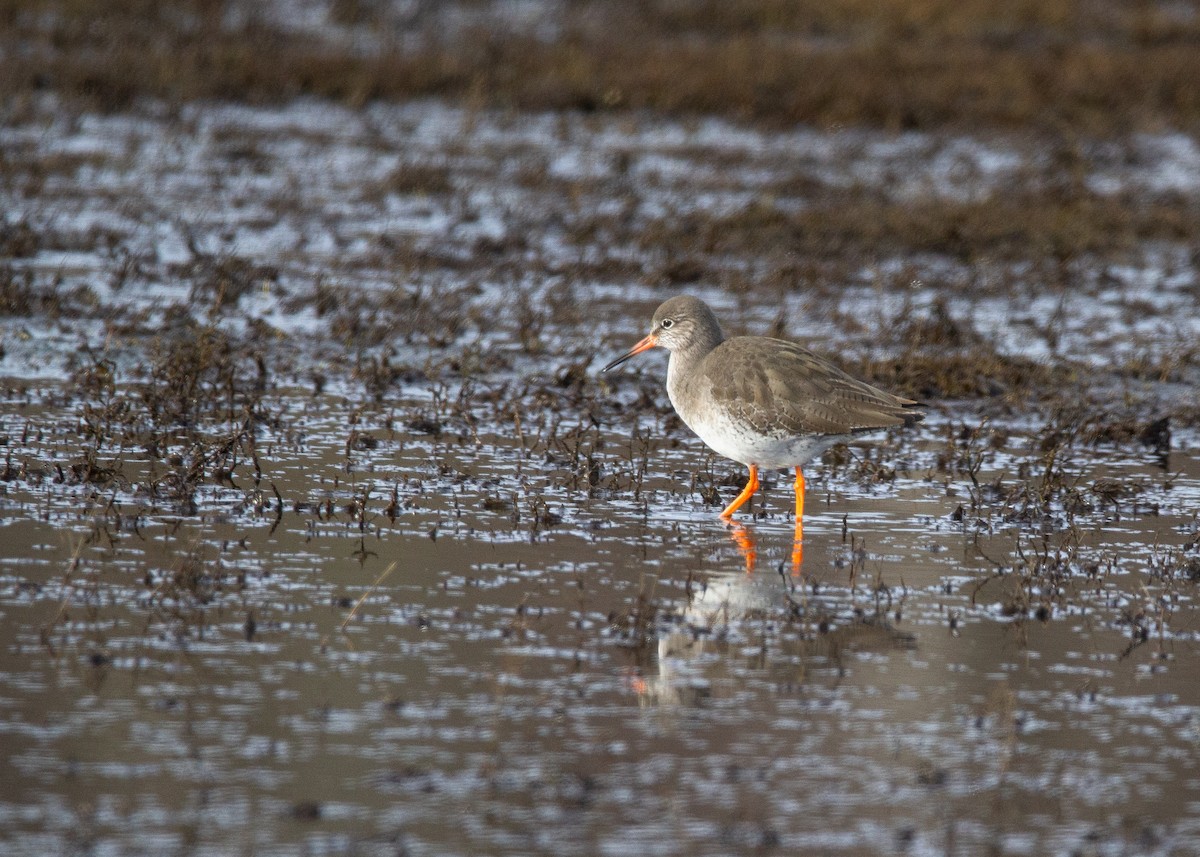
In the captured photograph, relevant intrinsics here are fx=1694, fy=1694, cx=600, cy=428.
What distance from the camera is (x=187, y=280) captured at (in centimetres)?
1382

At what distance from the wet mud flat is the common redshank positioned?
371mm

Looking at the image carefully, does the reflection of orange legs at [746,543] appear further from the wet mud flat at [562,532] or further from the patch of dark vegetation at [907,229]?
the patch of dark vegetation at [907,229]

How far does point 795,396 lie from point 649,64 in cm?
1680

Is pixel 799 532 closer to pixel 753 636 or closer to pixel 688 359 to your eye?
pixel 688 359

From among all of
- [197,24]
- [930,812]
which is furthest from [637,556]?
[197,24]

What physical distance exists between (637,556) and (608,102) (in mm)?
15800

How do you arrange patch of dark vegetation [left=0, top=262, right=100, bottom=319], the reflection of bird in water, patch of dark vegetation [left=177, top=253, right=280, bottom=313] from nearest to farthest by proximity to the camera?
the reflection of bird in water < patch of dark vegetation [left=0, top=262, right=100, bottom=319] < patch of dark vegetation [left=177, top=253, right=280, bottom=313]

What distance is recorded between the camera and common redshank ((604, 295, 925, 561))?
8.59 metres

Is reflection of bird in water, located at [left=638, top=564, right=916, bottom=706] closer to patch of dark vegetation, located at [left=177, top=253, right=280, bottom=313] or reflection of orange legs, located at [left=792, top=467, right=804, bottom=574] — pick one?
reflection of orange legs, located at [left=792, top=467, right=804, bottom=574]

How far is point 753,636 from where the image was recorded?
6.76 meters

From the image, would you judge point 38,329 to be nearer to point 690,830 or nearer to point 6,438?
point 6,438

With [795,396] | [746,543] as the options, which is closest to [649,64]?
[795,396]

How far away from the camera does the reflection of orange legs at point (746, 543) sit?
7936mm

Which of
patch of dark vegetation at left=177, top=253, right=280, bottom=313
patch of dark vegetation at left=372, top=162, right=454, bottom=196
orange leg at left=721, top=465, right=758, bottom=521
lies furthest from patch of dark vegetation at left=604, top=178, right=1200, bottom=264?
orange leg at left=721, top=465, right=758, bottom=521
